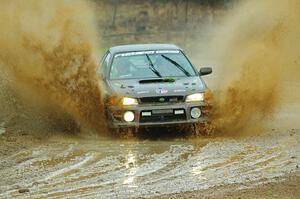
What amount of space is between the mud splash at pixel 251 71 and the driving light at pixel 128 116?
1.55 m

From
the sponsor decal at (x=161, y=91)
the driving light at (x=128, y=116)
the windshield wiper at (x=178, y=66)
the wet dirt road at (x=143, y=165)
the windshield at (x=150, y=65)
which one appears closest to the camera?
the wet dirt road at (x=143, y=165)

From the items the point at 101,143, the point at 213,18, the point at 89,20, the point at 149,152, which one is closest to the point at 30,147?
the point at 101,143

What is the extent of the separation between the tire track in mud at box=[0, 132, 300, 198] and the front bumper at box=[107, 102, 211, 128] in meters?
0.36

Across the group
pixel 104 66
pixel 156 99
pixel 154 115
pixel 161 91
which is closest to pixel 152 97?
pixel 156 99

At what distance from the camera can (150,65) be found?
15492mm

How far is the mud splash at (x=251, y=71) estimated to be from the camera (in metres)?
15.1

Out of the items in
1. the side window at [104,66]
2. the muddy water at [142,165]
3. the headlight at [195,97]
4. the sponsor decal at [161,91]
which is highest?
the side window at [104,66]

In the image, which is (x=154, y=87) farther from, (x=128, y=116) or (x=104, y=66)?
(x=104, y=66)

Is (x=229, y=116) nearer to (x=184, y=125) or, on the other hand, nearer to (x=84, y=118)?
(x=184, y=125)

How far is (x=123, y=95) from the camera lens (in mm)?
14125

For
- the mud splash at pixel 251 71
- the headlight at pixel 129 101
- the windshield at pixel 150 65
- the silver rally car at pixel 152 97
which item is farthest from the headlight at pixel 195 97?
the windshield at pixel 150 65

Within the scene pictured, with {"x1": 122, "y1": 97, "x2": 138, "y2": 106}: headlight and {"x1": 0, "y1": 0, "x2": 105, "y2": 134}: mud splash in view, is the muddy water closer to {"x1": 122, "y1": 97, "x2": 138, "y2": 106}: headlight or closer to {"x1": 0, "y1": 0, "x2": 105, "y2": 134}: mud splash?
{"x1": 122, "y1": 97, "x2": 138, "y2": 106}: headlight

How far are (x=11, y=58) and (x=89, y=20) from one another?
6.42 feet

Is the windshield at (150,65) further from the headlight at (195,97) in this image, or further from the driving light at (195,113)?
the driving light at (195,113)
